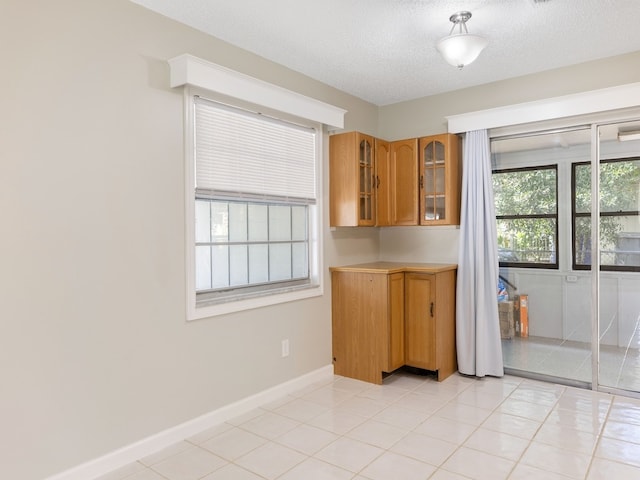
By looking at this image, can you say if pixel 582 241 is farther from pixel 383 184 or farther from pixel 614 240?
pixel 383 184

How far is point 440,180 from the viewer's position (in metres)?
4.04

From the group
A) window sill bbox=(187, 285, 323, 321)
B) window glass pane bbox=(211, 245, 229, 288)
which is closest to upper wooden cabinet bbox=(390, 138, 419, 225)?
window sill bbox=(187, 285, 323, 321)

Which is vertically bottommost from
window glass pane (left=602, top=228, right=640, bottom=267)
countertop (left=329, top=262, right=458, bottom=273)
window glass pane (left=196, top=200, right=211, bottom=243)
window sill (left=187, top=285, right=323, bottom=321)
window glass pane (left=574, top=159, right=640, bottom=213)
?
window sill (left=187, top=285, right=323, bottom=321)

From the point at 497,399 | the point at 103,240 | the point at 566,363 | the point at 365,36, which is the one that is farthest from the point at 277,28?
the point at 566,363

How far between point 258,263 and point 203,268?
1.70 feet

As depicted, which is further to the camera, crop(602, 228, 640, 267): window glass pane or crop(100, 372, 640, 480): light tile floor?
crop(602, 228, 640, 267): window glass pane

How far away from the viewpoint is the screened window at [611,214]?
3395 mm

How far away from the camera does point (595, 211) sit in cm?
352

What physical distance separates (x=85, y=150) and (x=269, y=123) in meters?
1.43

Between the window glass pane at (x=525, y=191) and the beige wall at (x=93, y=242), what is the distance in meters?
2.61

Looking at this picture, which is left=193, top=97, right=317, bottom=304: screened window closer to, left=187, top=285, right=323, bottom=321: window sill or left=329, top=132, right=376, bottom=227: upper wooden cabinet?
left=187, top=285, right=323, bottom=321: window sill

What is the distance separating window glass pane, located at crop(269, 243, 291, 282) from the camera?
11.6ft

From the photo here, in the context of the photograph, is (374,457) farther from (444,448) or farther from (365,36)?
(365,36)

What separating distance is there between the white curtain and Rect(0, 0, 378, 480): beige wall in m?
2.13
